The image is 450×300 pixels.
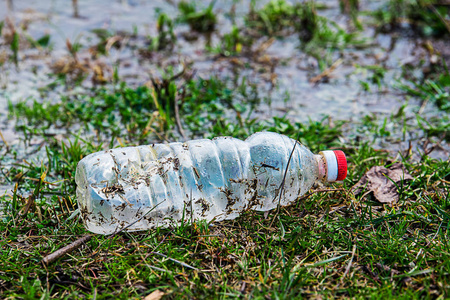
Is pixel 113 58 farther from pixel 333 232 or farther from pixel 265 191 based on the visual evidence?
pixel 333 232

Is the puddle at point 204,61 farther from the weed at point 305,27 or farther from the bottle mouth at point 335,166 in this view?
the bottle mouth at point 335,166

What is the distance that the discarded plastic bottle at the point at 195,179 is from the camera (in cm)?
213

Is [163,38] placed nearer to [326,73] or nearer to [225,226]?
Answer: [326,73]

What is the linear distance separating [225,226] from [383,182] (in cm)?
103

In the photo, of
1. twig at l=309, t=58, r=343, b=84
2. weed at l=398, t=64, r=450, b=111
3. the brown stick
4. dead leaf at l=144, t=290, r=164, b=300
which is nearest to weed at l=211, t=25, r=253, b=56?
twig at l=309, t=58, r=343, b=84

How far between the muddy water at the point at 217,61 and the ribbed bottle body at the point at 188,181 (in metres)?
1.04

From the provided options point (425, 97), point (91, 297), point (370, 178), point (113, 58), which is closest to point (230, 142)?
point (370, 178)

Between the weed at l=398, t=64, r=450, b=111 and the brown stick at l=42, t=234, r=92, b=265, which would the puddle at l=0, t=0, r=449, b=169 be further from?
the brown stick at l=42, t=234, r=92, b=265

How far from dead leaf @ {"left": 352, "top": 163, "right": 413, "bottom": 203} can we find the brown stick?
5.11 ft

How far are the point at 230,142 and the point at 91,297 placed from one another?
1094 mm

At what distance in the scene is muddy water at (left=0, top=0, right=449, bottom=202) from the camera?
357 cm

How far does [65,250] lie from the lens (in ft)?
6.52

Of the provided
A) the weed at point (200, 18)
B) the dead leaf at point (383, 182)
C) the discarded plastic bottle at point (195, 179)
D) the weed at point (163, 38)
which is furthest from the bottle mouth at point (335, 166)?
the weed at point (200, 18)

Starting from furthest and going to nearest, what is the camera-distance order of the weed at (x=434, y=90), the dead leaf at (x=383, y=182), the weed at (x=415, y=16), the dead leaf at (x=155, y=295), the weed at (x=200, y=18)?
the weed at (x=200, y=18) → the weed at (x=415, y=16) → the weed at (x=434, y=90) → the dead leaf at (x=383, y=182) → the dead leaf at (x=155, y=295)
